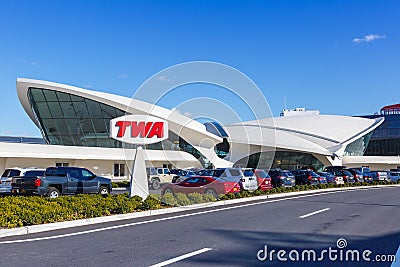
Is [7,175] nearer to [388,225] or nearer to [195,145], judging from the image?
[388,225]

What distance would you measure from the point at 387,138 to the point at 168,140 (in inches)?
2586

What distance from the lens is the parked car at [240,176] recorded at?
901 inches

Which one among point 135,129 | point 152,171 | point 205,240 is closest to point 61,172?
point 135,129

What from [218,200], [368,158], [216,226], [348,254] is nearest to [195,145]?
[368,158]

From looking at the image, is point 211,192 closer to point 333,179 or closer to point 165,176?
point 165,176

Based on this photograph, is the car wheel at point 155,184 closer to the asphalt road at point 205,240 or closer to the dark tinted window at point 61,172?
the dark tinted window at point 61,172

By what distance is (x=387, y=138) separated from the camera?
99312mm

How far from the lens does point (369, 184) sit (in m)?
37.1

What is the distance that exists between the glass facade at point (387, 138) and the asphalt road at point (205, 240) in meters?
92.0

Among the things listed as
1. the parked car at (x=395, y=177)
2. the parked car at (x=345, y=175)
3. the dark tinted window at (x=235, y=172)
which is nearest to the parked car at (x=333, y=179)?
the parked car at (x=345, y=175)

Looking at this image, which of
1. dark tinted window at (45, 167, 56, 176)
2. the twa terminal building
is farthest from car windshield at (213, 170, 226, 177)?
the twa terminal building

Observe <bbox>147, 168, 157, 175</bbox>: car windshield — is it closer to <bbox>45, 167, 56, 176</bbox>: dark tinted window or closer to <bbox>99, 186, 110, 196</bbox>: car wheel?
<bbox>99, 186, 110, 196</bbox>: car wheel

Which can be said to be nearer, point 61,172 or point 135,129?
point 135,129

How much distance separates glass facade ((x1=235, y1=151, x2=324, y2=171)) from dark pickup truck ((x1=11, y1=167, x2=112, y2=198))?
5005 cm
